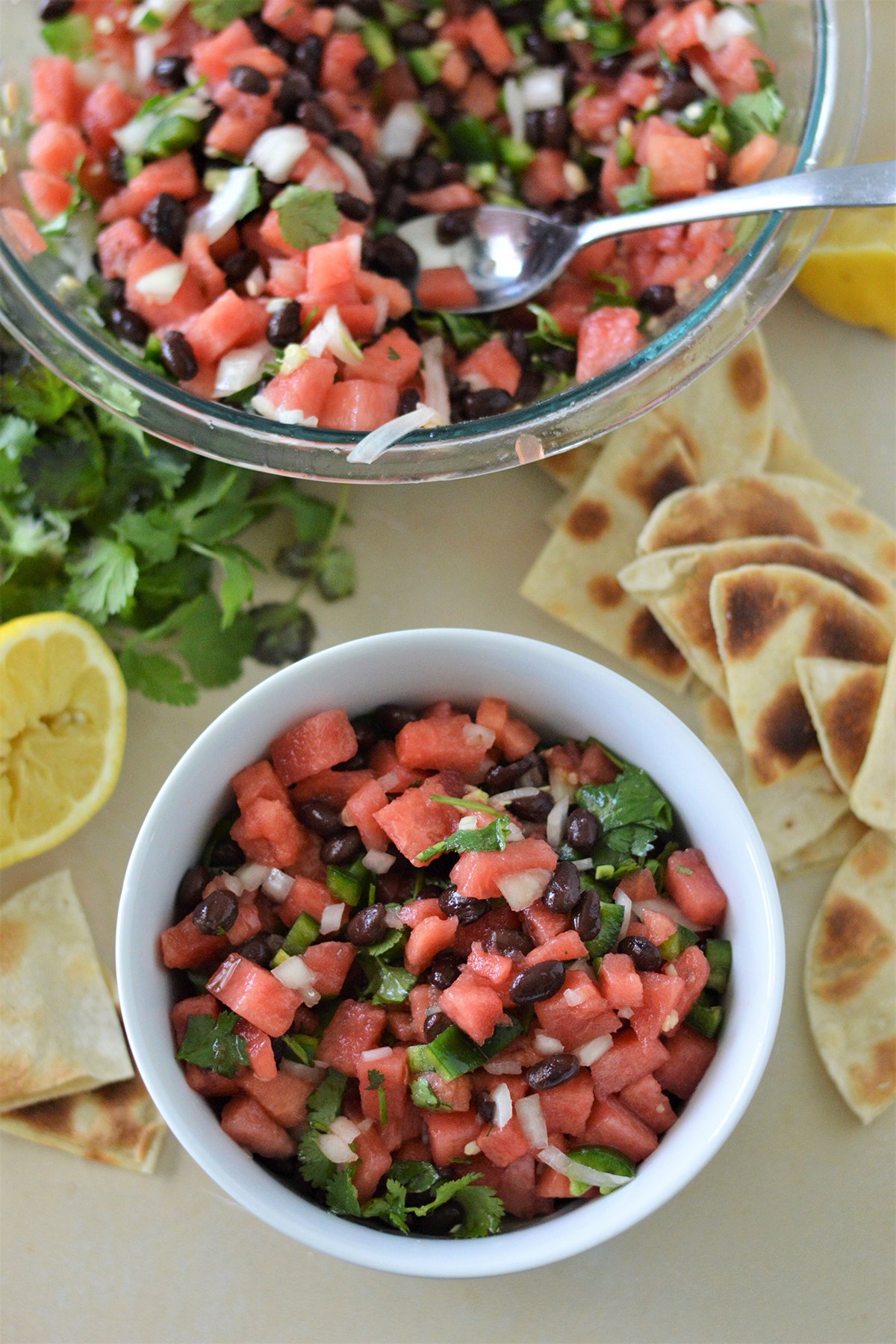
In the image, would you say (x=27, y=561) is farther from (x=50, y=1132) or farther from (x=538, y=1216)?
(x=538, y=1216)

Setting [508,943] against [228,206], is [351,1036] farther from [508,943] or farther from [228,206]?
[228,206]

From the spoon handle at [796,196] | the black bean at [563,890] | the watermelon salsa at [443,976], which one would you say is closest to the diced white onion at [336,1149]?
the watermelon salsa at [443,976]

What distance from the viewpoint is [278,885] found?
187 cm

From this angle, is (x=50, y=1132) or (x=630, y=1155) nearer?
(x=630, y=1155)

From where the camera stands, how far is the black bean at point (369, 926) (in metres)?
1.78

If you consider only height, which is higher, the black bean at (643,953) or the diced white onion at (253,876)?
the diced white onion at (253,876)

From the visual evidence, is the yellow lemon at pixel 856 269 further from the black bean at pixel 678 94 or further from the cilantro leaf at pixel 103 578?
the cilantro leaf at pixel 103 578

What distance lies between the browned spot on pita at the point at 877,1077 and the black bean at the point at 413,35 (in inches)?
89.8

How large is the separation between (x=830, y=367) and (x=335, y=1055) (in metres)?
1.82

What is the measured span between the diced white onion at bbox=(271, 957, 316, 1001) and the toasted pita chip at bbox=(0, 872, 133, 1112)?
611 mm

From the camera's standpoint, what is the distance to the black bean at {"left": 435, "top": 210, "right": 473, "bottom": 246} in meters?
2.37

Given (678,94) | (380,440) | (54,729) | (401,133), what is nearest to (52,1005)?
(54,729)

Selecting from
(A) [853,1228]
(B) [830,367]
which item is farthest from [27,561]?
(A) [853,1228]

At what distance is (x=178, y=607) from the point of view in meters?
2.37
